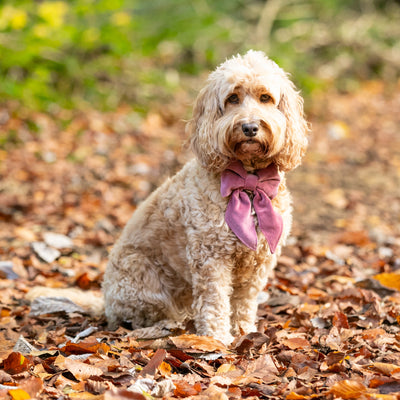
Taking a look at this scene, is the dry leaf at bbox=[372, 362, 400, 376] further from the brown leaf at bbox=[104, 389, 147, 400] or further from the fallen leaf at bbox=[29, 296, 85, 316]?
the fallen leaf at bbox=[29, 296, 85, 316]

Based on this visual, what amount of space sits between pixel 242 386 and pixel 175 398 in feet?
1.29

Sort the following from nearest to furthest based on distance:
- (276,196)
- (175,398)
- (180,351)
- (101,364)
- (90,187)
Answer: (175,398) → (101,364) → (180,351) → (276,196) → (90,187)

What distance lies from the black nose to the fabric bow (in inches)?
13.8

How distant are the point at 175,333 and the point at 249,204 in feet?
3.59

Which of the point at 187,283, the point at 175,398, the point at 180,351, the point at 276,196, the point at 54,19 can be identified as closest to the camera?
the point at 175,398

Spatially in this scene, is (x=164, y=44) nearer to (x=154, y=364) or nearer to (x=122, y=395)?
(x=154, y=364)

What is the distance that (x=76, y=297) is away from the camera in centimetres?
477

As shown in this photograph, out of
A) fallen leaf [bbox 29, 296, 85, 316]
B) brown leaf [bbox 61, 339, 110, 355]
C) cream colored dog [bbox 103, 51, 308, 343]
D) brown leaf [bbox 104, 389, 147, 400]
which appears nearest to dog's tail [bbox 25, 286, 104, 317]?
fallen leaf [bbox 29, 296, 85, 316]

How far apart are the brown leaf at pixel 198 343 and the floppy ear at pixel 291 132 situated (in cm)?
124

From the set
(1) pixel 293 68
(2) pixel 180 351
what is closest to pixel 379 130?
(1) pixel 293 68

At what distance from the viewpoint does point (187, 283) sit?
438 cm

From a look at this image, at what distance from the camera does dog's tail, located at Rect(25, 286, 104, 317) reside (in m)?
4.70

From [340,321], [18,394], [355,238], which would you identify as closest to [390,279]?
[340,321]

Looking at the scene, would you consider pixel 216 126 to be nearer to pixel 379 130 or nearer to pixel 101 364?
pixel 101 364
